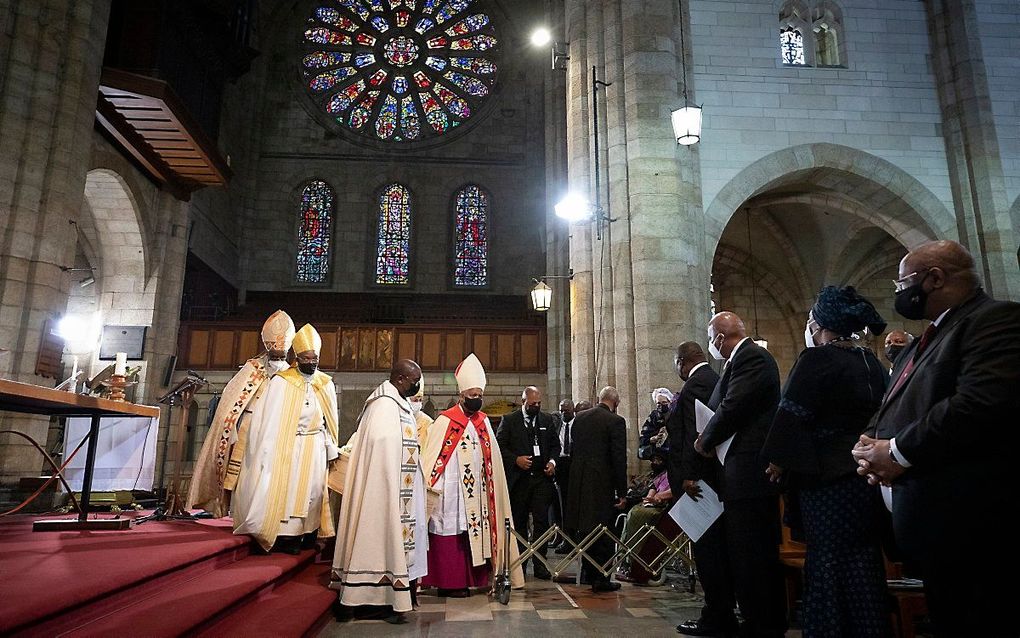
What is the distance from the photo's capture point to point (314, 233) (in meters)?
19.4

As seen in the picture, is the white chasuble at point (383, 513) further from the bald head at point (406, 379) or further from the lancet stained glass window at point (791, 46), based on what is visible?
the lancet stained glass window at point (791, 46)

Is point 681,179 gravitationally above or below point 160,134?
below

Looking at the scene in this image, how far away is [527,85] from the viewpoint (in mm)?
20562

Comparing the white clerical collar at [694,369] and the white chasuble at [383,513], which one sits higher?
the white clerical collar at [694,369]

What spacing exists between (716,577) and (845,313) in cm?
166

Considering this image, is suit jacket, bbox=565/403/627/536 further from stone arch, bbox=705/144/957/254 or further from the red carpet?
stone arch, bbox=705/144/957/254

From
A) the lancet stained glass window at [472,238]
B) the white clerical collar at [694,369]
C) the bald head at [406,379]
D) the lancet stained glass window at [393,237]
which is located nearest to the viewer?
the white clerical collar at [694,369]

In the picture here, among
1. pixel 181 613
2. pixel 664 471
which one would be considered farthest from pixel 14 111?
pixel 664 471

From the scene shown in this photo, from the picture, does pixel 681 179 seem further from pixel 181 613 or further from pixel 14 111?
pixel 14 111

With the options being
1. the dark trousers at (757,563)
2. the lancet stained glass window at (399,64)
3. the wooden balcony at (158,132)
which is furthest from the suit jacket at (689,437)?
the lancet stained glass window at (399,64)

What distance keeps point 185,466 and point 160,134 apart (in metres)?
7.20

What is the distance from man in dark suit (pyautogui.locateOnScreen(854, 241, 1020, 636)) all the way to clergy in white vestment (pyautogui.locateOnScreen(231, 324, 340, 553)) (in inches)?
148

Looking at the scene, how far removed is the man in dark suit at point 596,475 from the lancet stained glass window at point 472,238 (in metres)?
14.2

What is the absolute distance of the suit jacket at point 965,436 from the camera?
1918mm
